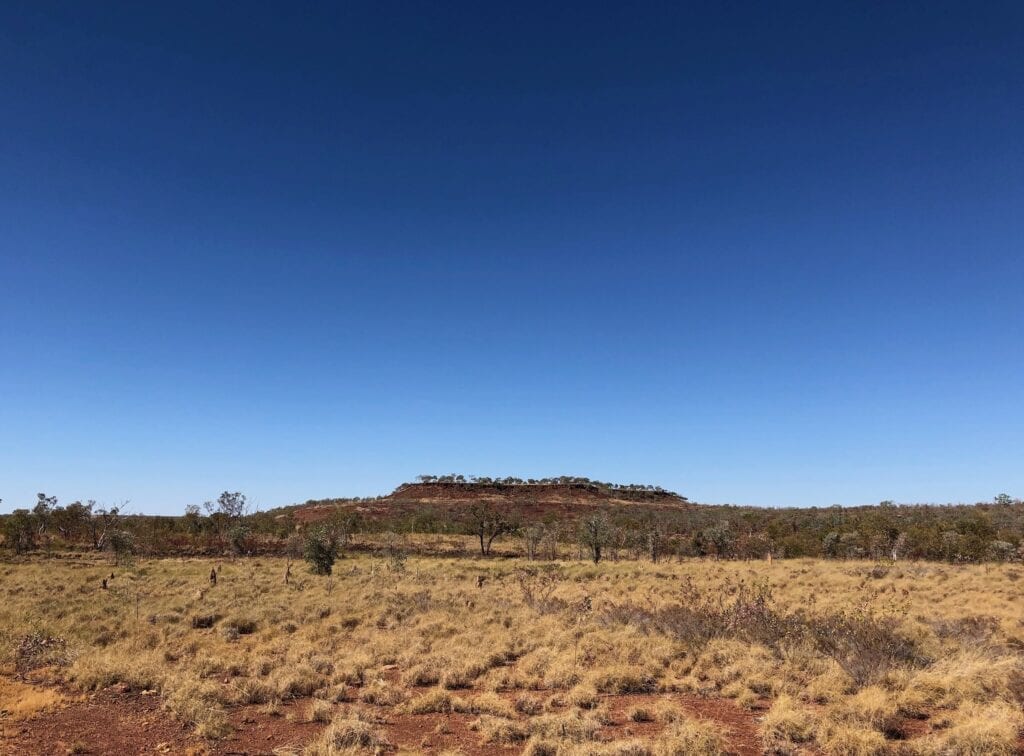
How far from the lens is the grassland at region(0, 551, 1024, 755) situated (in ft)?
31.8

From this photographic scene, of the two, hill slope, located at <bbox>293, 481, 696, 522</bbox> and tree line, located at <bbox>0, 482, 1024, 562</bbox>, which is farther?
hill slope, located at <bbox>293, 481, 696, 522</bbox>

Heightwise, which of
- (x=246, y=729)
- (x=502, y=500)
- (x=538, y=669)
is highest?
(x=502, y=500)

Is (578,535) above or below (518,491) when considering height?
below

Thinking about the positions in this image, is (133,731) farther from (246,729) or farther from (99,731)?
(246,729)

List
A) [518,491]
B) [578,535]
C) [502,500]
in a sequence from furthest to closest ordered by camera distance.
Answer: [518,491] < [502,500] < [578,535]

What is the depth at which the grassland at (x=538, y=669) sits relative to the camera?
31.8 feet

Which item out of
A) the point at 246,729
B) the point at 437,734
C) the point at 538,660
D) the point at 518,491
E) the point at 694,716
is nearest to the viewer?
the point at 437,734

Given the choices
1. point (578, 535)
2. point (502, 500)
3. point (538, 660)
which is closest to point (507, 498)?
point (502, 500)

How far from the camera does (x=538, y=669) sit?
13906 mm

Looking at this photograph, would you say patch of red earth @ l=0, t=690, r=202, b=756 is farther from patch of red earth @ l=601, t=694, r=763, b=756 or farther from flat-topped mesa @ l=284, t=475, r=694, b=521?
flat-topped mesa @ l=284, t=475, r=694, b=521

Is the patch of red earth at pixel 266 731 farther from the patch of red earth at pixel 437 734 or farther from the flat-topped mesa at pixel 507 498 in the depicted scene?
the flat-topped mesa at pixel 507 498

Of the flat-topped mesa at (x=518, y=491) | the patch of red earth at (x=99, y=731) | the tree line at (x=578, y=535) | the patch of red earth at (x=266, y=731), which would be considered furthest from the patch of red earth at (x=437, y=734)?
the flat-topped mesa at (x=518, y=491)

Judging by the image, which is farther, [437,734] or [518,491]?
[518,491]

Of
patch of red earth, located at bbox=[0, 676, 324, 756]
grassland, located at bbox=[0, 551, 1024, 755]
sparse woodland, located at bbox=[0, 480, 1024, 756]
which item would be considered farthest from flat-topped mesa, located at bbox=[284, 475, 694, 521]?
patch of red earth, located at bbox=[0, 676, 324, 756]
